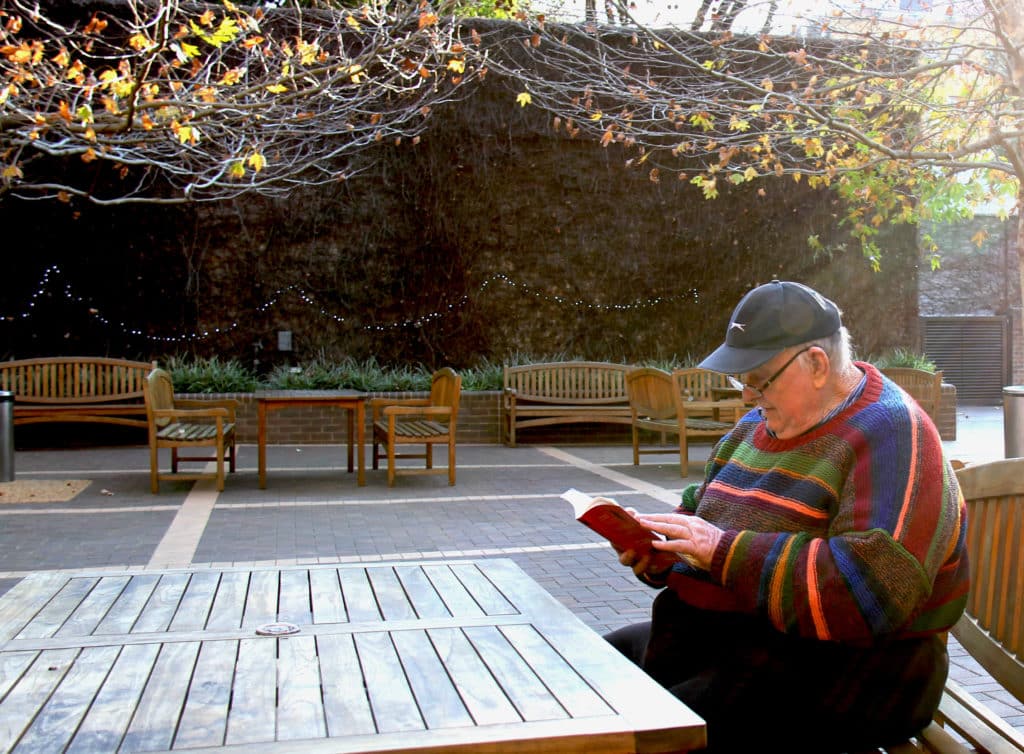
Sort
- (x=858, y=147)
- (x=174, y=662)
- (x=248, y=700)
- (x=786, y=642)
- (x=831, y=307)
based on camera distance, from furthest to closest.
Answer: (x=858, y=147), (x=831, y=307), (x=786, y=642), (x=174, y=662), (x=248, y=700)

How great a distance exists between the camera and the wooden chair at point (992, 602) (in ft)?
7.24

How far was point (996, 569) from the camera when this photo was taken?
2.35 m

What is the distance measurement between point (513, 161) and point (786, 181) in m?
4.84

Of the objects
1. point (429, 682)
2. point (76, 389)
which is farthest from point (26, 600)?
point (76, 389)

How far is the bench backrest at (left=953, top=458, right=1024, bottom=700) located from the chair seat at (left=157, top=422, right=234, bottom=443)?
7.55 m

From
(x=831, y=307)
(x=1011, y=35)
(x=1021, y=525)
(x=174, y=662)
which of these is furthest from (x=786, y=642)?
(x=1011, y=35)

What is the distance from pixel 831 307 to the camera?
2.39 m

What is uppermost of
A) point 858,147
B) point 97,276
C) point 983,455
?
point 858,147

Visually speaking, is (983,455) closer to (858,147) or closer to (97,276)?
(858,147)

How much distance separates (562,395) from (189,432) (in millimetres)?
5727

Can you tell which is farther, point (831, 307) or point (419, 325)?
point (419, 325)

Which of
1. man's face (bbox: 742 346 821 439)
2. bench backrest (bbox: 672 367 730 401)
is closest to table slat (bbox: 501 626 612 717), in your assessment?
man's face (bbox: 742 346 821 439)

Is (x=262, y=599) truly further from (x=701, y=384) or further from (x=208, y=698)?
(x=701, y=384)

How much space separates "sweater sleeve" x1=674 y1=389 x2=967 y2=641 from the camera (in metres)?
2.00
